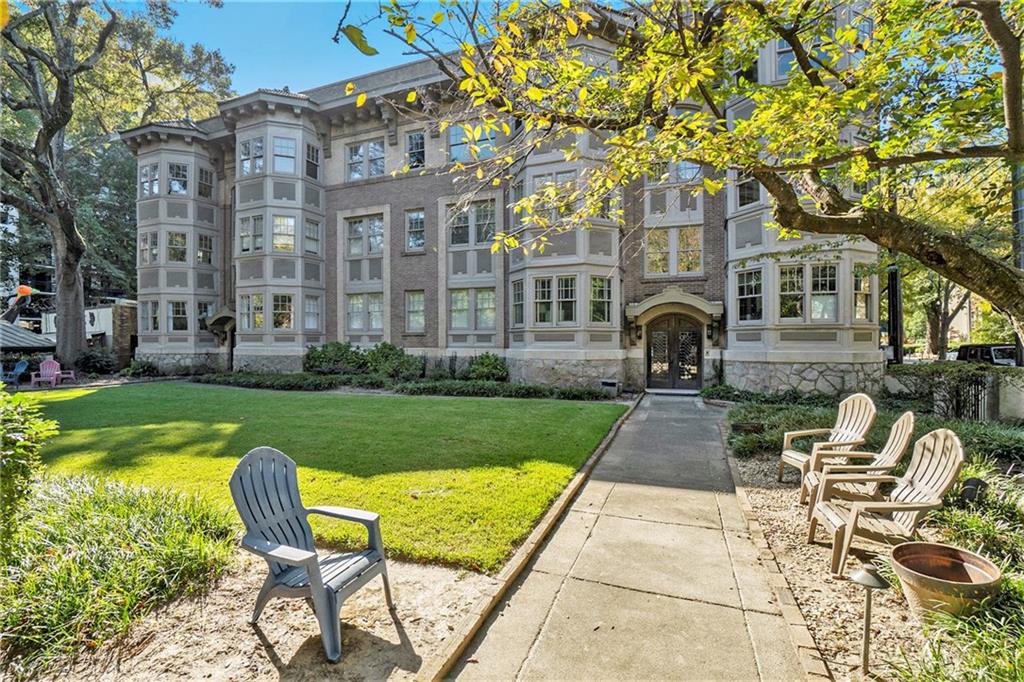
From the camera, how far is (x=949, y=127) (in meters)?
5.15

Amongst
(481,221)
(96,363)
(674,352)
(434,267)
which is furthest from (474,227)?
(96,363)

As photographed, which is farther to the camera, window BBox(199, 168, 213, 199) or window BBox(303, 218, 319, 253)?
window BBox(199, 168, 213, 199)

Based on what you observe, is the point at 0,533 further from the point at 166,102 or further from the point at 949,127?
the point at 166,102

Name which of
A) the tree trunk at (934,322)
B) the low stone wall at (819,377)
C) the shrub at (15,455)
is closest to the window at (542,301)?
the low stone wall at (819,377)

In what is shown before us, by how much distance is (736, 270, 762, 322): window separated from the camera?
46.9 ft

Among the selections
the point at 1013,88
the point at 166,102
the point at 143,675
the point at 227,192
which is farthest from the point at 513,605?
the point at 166,102

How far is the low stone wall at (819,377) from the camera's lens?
1291 centimetres

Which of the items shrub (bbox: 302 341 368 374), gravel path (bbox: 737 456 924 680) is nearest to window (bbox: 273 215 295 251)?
shrub (bbox: 302 341 368 374)

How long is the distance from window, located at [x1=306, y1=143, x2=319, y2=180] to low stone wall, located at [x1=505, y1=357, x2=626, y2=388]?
1336 cm

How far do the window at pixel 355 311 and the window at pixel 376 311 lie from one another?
0.29 meters

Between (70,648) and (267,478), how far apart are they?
151 centimetres

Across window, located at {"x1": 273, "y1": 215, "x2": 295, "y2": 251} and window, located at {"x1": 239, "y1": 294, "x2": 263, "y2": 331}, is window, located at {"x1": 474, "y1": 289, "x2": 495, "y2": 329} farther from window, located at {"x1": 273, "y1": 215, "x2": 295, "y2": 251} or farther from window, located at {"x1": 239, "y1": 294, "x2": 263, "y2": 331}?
window, located at {"x1": 239, "y1": 294, "x2": 263, "y2": 331}

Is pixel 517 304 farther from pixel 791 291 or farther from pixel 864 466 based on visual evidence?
pixel 864 466

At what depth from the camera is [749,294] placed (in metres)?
14.5
